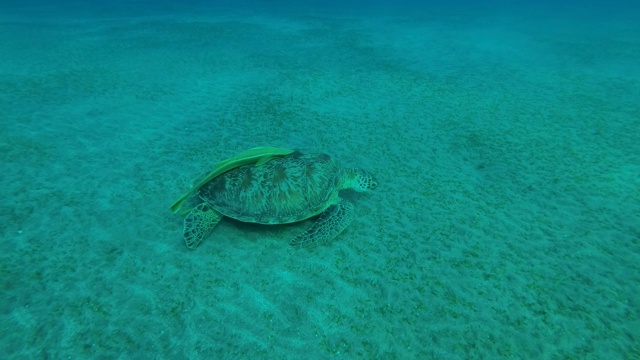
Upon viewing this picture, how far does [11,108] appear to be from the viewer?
6.66m

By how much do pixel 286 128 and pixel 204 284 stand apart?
12.8 feet

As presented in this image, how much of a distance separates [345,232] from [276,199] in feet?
3.28

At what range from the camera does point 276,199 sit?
3.78 m

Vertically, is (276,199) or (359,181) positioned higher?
(276,199)

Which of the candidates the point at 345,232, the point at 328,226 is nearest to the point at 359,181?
the point at 345,232

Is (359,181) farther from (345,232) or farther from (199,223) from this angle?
(199,223)

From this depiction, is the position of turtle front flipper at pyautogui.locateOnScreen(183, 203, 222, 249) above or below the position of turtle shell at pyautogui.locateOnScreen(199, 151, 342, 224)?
below

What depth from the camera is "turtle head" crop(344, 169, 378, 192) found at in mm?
4481

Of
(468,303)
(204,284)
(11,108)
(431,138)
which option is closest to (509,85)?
(431,138)

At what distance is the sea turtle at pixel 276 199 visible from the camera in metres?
3.77

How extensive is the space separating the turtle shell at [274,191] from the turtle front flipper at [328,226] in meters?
0.13

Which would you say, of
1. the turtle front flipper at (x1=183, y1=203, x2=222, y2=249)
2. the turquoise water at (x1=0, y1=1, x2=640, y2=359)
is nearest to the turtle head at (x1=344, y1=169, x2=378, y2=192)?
the turquoise water at (x1=0, y1=1, x2=640, y2=359)

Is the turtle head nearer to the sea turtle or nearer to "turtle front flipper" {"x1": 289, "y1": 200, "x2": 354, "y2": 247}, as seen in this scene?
the sea turtle

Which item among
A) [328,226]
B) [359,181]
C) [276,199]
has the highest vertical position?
[276,199]
